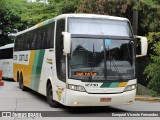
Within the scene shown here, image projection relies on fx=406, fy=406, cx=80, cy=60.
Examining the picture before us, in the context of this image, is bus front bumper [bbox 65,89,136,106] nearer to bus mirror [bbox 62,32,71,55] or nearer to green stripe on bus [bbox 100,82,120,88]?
green stripe on bus [bbox 100,82,120,88]

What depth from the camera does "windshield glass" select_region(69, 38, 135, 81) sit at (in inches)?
495

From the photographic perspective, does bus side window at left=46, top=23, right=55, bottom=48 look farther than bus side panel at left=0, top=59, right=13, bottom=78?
No

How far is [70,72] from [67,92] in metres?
0.63

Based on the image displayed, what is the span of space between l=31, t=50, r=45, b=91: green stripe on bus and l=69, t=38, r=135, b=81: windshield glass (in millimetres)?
3612

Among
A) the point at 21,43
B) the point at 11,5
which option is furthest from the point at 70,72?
the point at 11,5

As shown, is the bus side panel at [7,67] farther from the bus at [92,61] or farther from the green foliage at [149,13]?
the bus at [92,61]

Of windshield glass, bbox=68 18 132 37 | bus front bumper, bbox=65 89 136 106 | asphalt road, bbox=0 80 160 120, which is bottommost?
asphalt road, bbox=0 80 160 120

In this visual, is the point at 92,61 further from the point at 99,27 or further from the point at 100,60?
the point at 99,27

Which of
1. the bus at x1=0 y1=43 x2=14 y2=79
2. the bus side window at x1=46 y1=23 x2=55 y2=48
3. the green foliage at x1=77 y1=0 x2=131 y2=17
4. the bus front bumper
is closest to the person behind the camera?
the bus front bumper

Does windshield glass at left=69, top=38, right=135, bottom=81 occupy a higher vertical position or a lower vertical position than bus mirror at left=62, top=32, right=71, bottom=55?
lower

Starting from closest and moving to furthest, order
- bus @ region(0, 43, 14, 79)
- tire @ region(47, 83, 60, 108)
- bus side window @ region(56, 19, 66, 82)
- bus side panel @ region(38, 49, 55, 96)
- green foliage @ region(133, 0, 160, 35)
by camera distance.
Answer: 1. bus side window @ region(56, 19, 66, 82)
2. tire @ region(47, 83, 60, 108)
3. bus side panel @ region(38, 49, 55, 96)
4. green foliage @ region(133, 0, 160, 35)
5. bus @ region(0, 43, 14, 79)

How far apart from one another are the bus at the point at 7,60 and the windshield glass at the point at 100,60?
1963 cm

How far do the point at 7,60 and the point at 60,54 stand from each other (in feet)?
67.7

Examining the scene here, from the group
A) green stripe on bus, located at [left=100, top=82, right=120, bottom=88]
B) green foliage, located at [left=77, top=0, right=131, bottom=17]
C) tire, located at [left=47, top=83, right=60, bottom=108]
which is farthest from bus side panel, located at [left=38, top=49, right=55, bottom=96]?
green foliage, located at [left=77, top=0, right=131, bottom=17]
